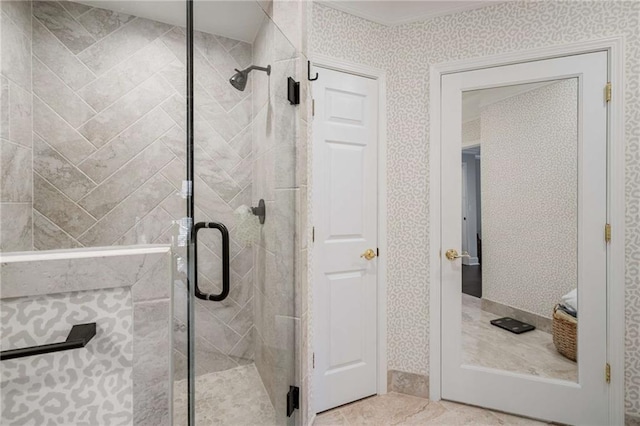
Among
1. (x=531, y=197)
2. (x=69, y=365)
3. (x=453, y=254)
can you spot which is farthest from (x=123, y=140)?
(x=531, y=197)

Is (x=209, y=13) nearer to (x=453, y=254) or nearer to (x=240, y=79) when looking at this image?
(x=240, y=79)

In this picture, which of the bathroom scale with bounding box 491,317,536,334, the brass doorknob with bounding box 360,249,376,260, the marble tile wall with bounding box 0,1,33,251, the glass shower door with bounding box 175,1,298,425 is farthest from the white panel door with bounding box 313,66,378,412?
the marble tile wall with bounding box 0,1,33,251

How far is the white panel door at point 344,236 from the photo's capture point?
1.78 m

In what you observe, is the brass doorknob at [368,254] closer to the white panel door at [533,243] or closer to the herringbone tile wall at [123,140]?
the white panel door at [533,243]

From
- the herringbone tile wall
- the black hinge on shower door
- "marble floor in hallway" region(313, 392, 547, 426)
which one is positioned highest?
the herringbone tile wall

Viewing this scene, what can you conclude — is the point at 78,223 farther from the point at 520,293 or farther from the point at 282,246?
the point at 520,293

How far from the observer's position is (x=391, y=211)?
1979 mm

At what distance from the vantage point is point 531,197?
1.76 metres

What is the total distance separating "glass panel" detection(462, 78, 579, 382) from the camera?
1.69 meters

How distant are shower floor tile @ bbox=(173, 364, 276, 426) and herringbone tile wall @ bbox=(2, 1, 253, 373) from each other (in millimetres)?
54

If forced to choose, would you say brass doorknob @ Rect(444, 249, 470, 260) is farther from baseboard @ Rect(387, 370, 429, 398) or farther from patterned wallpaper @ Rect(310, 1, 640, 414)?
baseboard @ Rect(387, 370, 429, 398)

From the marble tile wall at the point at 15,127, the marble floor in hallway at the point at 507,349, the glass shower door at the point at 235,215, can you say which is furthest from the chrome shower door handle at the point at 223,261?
the marble floor in hallway at the point at 507,349

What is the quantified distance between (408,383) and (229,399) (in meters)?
1.31

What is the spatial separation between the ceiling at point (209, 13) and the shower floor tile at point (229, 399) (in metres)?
1.28
